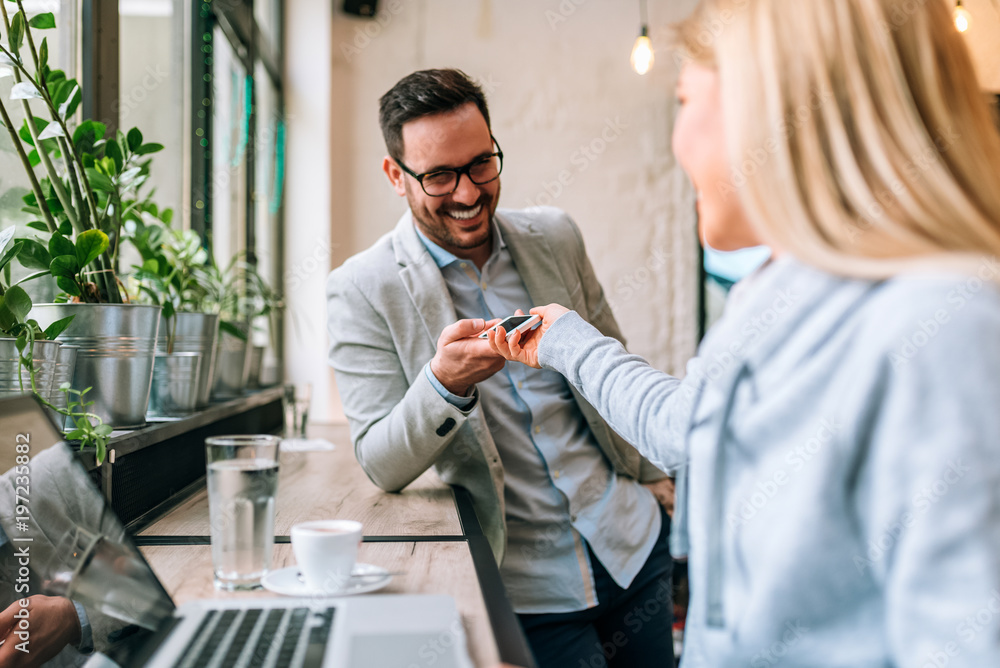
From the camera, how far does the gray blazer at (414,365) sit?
1371mm

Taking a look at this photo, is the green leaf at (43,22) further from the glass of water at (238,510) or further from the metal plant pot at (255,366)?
the metal plant pot at (255,366)

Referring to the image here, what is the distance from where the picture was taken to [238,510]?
0.83 metres

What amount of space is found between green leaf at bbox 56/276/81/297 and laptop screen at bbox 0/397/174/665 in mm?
390

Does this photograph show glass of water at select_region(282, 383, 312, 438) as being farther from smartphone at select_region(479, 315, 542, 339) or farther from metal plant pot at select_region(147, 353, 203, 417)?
smartphone at select_region(479, 315, 542, 339)

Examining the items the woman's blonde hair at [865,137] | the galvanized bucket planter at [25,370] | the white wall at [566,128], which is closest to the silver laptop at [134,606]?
the galvanized bucket planter at [25,370]

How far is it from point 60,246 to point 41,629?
0.52m

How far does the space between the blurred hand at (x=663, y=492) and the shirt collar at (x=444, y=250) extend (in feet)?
2.07

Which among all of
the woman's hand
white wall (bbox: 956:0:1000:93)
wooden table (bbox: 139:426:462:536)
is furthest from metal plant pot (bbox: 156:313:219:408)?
white wall (bbox: 956:0:1000:93)

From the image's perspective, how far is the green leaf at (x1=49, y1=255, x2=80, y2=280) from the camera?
3.43 feet

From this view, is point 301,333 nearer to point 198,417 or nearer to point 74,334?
point 198,417

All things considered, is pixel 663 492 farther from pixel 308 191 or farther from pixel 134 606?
pixel 308 191

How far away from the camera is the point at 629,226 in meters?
3.92

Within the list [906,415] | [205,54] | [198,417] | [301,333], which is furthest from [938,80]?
[301,333]

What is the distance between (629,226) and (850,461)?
11.3ft
